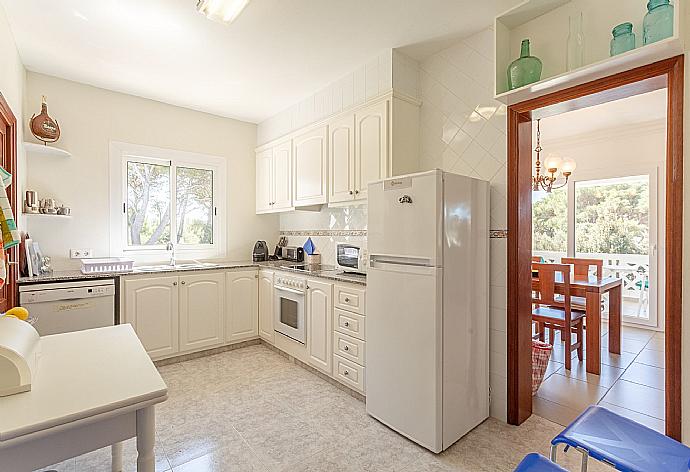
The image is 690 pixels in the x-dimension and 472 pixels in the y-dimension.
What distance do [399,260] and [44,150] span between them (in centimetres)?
312

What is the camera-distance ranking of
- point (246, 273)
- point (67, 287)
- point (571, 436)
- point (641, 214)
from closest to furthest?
point (571, 436)
point (67, 287)
point (246, 273)
point (641, 214)

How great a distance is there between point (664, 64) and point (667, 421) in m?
1.69

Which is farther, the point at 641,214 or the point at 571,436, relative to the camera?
the point at 641,214

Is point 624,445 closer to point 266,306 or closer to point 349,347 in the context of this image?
point 349,347

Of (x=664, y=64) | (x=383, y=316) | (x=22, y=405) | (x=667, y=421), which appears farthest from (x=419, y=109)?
(x=22, y=405)

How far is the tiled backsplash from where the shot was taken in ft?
11.3

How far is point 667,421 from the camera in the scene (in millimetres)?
1657

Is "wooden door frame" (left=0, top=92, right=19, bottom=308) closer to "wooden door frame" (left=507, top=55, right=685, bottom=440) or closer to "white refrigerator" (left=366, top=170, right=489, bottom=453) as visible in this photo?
"white refrigerator" (left=366, top=170, right=489, bottom=453)

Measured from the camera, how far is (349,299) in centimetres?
268

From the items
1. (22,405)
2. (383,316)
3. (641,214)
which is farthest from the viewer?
(641,214)

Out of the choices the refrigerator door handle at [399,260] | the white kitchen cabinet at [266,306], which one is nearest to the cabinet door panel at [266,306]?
the white kitchen cabinet at [266,306]

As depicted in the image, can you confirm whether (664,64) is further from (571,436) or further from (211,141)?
(211,141)

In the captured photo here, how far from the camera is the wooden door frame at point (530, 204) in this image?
1.61m

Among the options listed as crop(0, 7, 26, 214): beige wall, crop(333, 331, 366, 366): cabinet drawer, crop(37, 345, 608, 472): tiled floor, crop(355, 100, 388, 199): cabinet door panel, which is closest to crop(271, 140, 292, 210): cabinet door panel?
crop(355, 100, 388, 199): cabinet door panel
